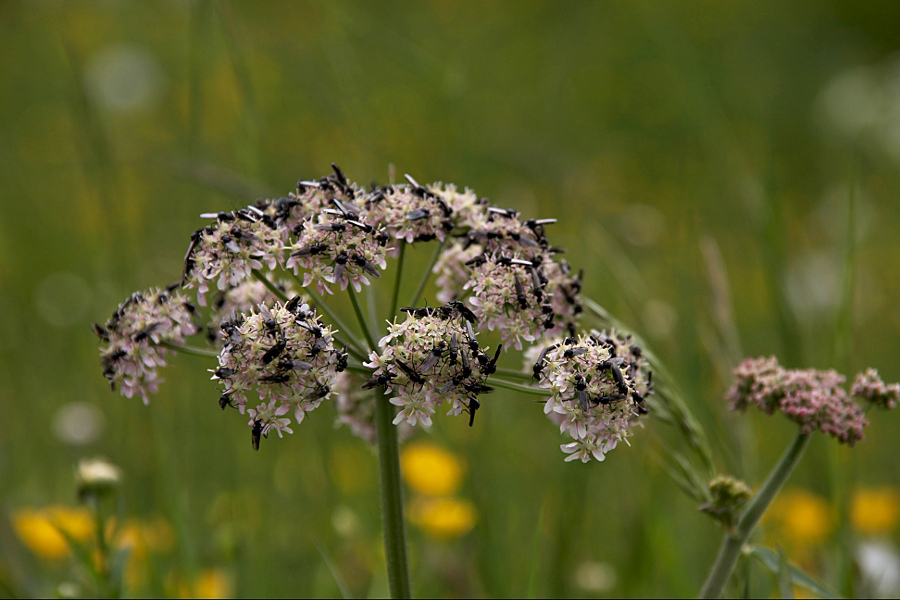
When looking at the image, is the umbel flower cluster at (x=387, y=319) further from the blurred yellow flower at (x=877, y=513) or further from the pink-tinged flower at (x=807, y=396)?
the blurred yellow flower at (x=877, y=513)

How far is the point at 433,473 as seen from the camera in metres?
4.20

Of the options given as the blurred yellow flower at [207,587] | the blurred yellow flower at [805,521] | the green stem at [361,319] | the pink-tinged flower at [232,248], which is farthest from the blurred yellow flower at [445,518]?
the pink-tinged flower at [232,248]

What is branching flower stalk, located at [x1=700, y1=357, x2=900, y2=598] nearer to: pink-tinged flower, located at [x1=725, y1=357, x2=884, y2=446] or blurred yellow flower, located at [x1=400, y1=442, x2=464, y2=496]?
pink-tinged flower, located at [x1=725, y1=357, x2=884, y2=446]

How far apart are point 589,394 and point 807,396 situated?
27.6 inches

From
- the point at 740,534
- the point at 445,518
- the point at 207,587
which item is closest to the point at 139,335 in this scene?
the point at 740,534

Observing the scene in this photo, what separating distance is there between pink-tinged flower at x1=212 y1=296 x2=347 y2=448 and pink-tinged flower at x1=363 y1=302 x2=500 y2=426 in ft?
0.35

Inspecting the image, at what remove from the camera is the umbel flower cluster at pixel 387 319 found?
1.83 m

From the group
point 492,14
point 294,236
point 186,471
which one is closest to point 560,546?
point 294,236

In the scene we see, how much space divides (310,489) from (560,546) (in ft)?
6.81

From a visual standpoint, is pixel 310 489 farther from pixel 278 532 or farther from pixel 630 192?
pixel 630 192

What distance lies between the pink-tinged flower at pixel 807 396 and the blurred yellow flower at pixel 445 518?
1.39 metres

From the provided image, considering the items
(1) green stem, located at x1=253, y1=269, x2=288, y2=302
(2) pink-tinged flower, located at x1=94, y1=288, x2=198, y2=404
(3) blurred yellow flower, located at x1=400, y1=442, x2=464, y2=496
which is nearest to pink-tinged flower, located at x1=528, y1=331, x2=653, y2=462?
(1) green stem, located at x1=253, y1=269, x2=288, y2=302

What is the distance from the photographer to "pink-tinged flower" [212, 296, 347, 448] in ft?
5.95

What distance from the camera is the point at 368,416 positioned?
2.49 meters
